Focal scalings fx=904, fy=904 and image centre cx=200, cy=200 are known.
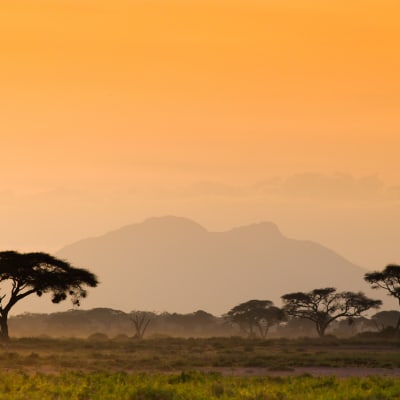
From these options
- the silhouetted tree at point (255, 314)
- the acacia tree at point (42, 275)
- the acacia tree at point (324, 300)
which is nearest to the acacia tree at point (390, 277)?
the acacia tree at point (324, 300)

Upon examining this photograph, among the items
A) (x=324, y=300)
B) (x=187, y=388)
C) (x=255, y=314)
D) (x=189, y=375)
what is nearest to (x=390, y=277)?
(x=324, y=300)

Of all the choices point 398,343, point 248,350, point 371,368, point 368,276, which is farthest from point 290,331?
point 371,368

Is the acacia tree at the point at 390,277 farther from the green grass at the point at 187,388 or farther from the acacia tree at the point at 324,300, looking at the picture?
the green grass at the point at 187,388

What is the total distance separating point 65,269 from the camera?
80000 mm

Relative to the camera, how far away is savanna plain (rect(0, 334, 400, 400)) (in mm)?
27278

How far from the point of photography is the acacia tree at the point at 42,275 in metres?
77.5

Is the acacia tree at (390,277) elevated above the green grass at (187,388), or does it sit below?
above

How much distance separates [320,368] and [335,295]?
3076 inches

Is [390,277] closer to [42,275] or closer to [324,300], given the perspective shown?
[324,300]

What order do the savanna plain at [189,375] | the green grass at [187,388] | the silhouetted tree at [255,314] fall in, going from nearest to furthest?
the green grass at [187,388] → the savanna plain at [189,375] → the silhouetted tree at [255,314]

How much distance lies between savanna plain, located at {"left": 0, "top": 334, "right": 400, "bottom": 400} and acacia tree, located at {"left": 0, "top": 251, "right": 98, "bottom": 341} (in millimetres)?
5367

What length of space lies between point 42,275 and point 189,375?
153 ft

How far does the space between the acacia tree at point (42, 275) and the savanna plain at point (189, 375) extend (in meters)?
5.37

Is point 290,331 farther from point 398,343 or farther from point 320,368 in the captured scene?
point 320,368
